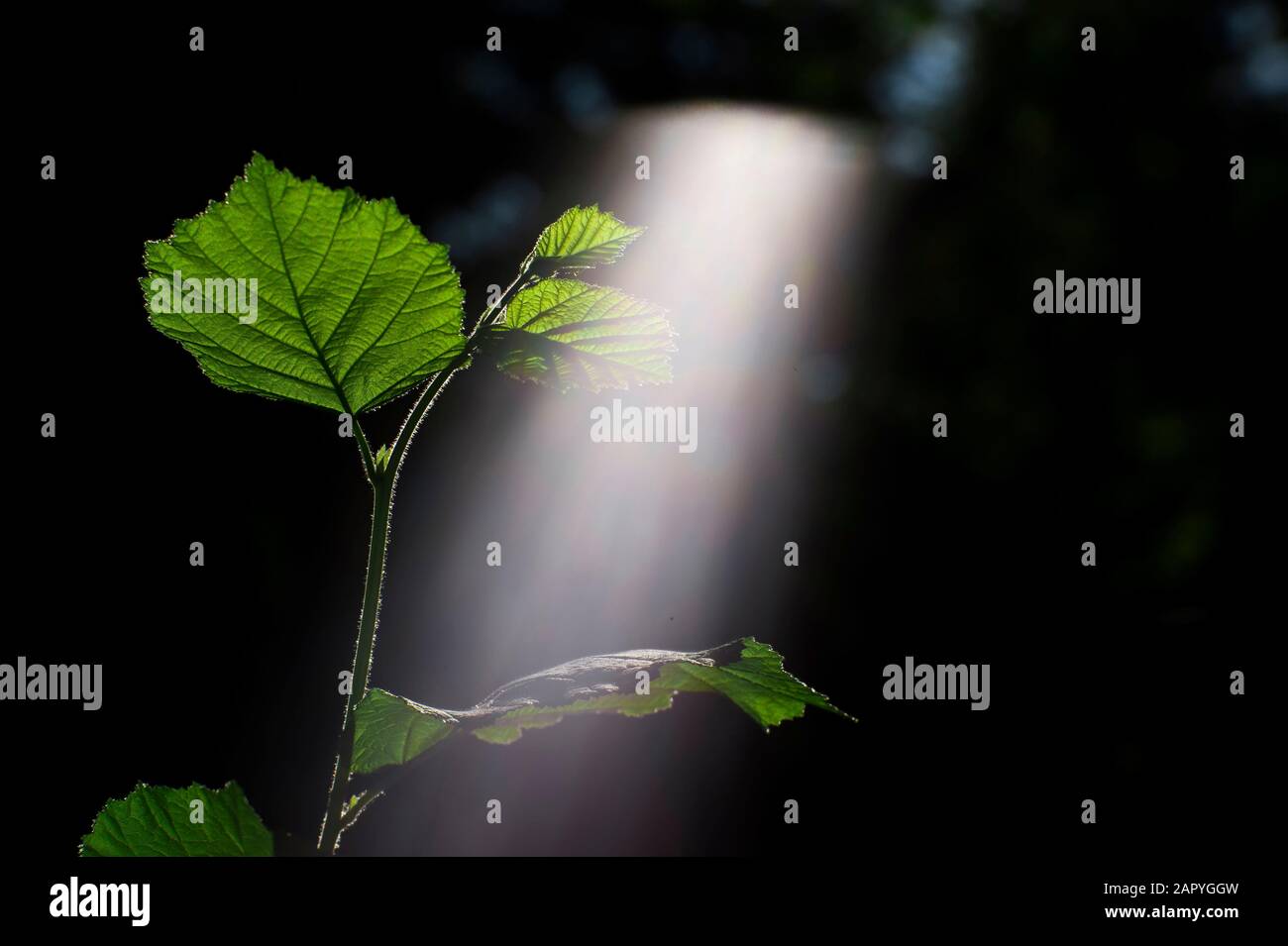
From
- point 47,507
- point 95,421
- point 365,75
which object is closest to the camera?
point 47,507

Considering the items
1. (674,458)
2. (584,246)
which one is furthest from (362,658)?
(674,458)

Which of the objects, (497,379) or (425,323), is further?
(497,379)

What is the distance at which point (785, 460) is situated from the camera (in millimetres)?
7406

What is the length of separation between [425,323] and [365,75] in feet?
22.6

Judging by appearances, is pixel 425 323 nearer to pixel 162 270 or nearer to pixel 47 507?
pixel 162 270

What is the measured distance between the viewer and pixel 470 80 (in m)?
7.92

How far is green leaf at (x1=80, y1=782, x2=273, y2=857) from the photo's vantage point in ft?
2.02

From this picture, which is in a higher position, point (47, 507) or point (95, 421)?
point (95, 421)

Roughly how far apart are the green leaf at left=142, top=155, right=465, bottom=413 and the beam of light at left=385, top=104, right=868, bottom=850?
2.60 m

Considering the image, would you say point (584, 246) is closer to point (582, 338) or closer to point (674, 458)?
point (582, 338)

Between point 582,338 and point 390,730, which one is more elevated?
point 582,338

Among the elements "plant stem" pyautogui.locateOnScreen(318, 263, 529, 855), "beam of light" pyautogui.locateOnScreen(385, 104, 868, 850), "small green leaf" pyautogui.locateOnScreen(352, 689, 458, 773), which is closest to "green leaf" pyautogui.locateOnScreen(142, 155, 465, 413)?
"plant stem" pyautogui.locateOnScreen(318, 263, 529, 855)

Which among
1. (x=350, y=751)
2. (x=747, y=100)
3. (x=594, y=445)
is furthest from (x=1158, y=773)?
(x=747, y=100)

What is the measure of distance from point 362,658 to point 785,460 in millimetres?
6928
